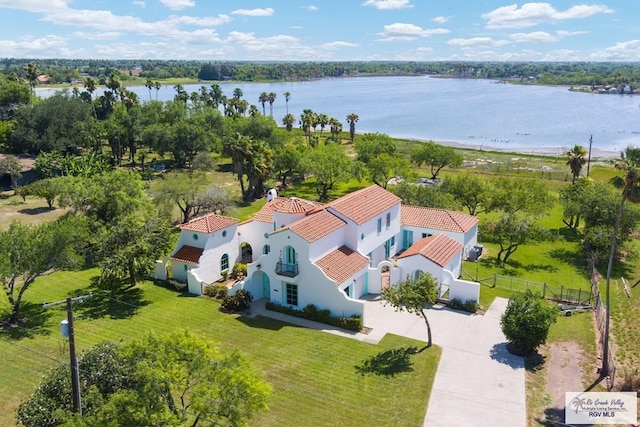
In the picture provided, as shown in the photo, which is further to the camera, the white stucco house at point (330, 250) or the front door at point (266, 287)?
the front door at point (266, 287)

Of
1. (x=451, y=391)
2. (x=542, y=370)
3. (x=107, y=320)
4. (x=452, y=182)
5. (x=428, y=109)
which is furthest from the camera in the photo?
(x=428, y=109)

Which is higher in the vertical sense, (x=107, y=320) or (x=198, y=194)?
(x=198, y=194)

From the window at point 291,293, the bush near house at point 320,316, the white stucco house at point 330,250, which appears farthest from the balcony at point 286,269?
the bush near house at point 320,316

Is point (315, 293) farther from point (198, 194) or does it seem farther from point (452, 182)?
point (452, 182)

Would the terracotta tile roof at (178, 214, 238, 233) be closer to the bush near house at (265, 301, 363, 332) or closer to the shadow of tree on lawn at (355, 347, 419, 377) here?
the bush near house at (265, 301, 363, 332)

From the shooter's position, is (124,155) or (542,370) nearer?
(542,370)

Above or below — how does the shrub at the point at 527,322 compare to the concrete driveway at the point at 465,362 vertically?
above

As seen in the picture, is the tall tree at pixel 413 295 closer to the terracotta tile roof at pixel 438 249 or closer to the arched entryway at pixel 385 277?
the terracotta tile roof at pixel 438 249

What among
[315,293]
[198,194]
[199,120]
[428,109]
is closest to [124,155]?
[199,120]
